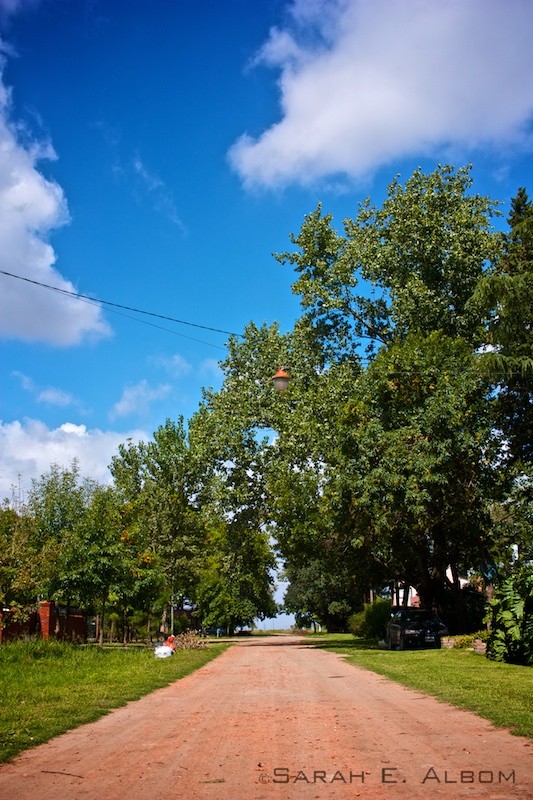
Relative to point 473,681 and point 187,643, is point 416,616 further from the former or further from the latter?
point 473,681

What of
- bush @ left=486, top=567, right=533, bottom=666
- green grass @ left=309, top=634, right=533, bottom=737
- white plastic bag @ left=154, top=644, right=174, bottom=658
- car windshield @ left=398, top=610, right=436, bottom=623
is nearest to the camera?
green grass @ left=309, top=634, right=533, bottom=737

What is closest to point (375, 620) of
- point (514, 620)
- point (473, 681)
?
point (514, 620)

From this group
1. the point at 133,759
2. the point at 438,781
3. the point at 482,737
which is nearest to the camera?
the point at 438,781

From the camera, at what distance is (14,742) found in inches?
309

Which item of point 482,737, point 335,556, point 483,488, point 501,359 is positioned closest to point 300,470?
point 335,556

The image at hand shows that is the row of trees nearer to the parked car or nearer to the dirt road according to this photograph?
the parked car

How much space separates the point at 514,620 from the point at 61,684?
10764 millimetres

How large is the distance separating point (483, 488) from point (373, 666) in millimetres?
10209

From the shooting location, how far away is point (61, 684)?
594 inches

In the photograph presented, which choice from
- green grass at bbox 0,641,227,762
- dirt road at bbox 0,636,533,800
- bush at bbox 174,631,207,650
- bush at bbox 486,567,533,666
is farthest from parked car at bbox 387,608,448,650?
dirt road at bbox 0,636,533,800

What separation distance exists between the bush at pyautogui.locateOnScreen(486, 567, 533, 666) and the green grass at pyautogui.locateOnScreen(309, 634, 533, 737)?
0.48 meters

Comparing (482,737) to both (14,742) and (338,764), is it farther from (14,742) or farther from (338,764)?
(14,742)

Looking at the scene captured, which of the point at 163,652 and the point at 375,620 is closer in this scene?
the point at 163,652

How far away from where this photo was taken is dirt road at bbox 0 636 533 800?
223 inches
